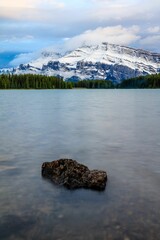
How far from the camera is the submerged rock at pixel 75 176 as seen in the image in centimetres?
1599

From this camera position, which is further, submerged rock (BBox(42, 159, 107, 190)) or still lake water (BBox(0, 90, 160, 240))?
submerged rock (BBox(42, 159, 107, 190))

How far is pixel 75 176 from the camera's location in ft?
53.8

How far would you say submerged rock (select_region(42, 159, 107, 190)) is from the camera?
15992 millimetres

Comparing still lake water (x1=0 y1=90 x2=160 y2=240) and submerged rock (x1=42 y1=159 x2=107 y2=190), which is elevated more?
submerged rock (x1=42 y1=159 x2=107 y2=190)

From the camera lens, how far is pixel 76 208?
13.8 metres

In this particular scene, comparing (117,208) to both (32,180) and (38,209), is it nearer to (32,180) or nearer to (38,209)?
(38,209)

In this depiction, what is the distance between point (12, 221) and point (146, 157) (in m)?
13.0

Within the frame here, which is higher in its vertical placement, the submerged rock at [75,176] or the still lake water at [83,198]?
the submerged rock at [75,176]

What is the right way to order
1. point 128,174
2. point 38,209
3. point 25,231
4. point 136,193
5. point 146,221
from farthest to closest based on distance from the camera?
point 128,174, point 136,193, point 38,209, point 146,221, point 25,231

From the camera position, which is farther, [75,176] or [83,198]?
[75,176]

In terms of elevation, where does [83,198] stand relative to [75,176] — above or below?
below

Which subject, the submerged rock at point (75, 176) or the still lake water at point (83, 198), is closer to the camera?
the still lake water at point (83, 198)

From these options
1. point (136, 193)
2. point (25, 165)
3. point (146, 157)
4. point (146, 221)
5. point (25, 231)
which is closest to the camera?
point (25, 231)

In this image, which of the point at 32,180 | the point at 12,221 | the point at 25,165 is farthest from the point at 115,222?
the point at 25,165
